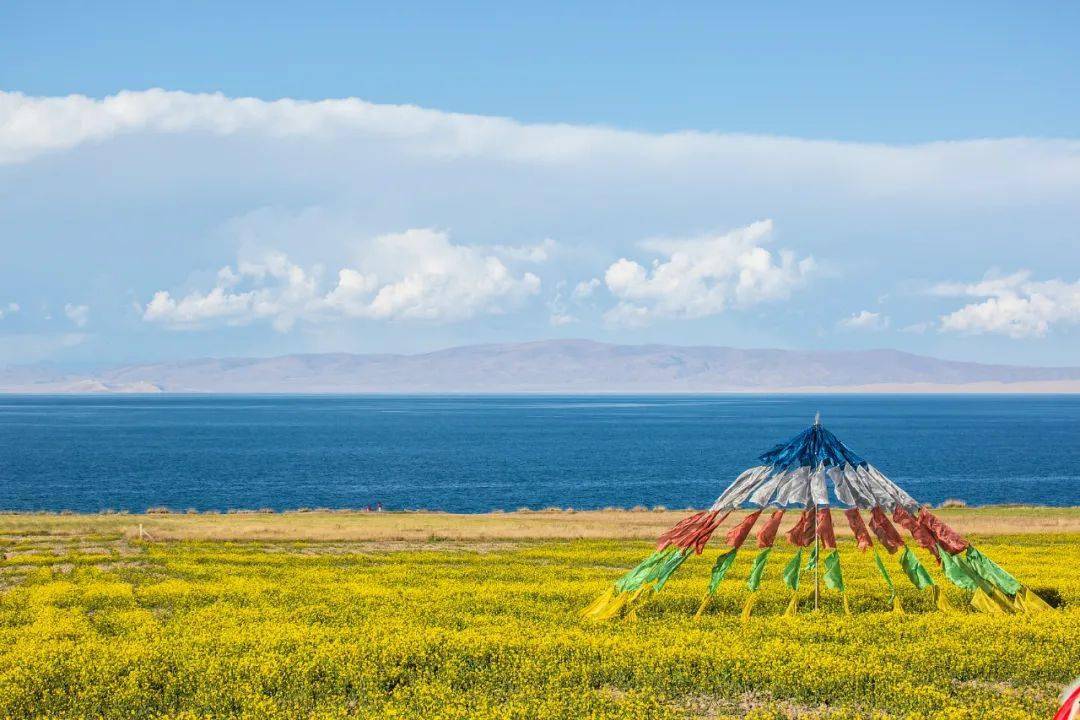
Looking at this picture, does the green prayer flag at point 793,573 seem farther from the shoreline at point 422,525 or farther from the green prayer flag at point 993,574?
the shoreline at point 422,525

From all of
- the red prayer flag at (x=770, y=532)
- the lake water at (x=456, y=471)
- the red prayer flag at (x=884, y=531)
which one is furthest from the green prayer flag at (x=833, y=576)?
the lake water at (x=456, y=471)

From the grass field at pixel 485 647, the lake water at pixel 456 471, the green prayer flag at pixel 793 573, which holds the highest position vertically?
the green prayer flag at pixel 793 573

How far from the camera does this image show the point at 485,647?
2517 centimetres

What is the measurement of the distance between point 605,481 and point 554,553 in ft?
235

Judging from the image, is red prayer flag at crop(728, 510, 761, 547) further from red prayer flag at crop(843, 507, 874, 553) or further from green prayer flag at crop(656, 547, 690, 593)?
red prayer flag at crop(843, 507, 874, 553)

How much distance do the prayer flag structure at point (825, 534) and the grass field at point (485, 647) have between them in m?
1.02

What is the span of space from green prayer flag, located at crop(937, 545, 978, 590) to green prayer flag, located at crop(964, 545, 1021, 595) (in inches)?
7.1

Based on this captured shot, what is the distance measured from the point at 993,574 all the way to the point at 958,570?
3.45 feet

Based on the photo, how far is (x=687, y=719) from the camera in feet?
67.6

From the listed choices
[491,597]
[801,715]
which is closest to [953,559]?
[801,715]

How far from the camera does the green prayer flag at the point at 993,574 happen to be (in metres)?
29.7

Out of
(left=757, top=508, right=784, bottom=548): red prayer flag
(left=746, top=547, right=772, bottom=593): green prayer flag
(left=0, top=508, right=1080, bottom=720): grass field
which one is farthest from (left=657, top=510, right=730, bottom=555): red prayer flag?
(left=0, top=508, right=1080, bottom=720): grass field

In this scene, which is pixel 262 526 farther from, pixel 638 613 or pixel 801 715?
pixel 801 715

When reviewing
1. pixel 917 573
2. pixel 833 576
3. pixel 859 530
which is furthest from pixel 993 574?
pixel 833 576
